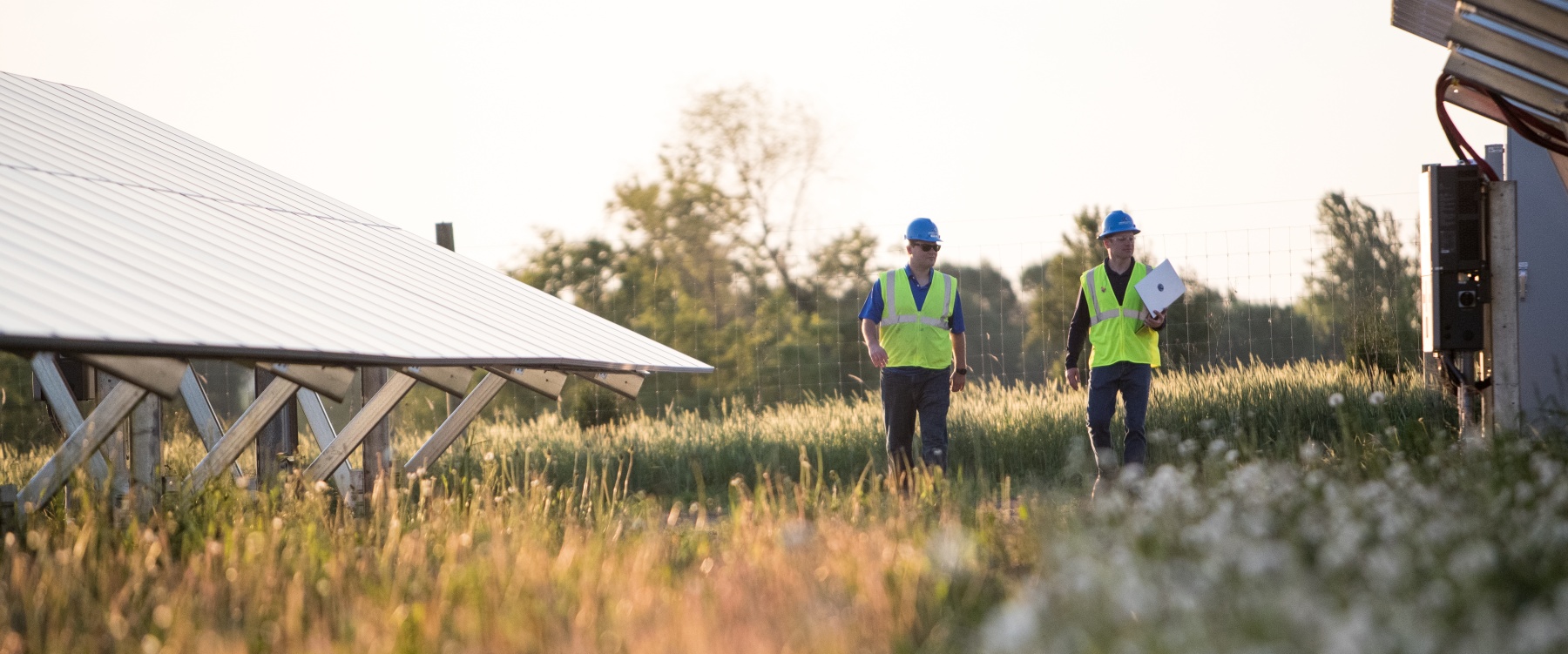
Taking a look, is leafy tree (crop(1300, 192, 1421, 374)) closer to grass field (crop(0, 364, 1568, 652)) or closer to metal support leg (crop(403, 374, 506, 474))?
grass field (crop(0, 364, 1568, 652))

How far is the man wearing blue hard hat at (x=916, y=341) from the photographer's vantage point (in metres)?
8.84

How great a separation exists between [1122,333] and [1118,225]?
2.33 ft

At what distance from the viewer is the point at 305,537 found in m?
5.52

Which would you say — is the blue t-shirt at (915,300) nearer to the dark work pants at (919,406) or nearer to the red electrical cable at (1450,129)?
the dark work pants at (919,406)

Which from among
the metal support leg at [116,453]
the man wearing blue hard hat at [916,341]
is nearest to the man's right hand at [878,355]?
the man wearing blue hard hat at [916,341]

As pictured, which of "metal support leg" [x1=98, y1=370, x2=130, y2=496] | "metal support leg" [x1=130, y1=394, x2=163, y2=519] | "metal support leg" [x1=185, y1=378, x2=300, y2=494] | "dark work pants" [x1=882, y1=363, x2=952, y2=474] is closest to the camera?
"metal support leg" [x1=185, y1=378, x2=300, y2=494]

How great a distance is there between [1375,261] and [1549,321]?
11.7 feet

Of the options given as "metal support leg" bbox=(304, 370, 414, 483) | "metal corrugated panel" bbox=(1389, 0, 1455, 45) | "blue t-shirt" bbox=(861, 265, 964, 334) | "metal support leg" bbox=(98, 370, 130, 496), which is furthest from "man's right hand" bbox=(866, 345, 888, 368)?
"metal support leg" bbox=(98, 370, 130, 496)

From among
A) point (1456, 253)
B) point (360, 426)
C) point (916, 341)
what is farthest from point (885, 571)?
point (1456, 253)

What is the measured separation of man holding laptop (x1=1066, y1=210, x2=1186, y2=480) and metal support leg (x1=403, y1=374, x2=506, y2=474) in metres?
3.70

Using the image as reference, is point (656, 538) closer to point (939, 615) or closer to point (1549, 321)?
point (939, 615)

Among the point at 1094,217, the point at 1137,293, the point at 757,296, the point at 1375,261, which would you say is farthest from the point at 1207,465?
the point at 1094,217

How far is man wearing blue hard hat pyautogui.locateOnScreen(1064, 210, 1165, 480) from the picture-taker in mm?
8414

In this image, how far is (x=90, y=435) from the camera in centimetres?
561
